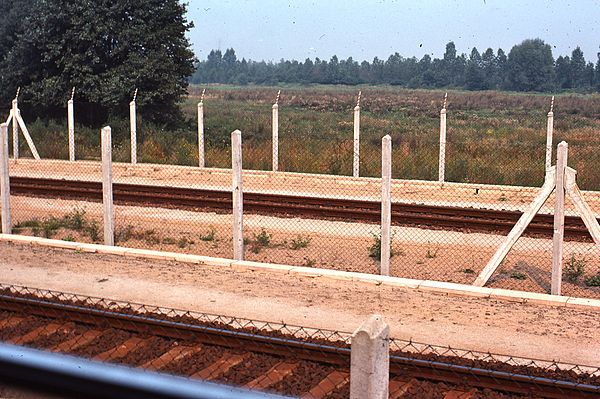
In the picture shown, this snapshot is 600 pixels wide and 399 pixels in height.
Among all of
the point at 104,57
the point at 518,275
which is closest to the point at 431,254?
the point at 518,275

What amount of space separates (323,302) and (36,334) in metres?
3.07

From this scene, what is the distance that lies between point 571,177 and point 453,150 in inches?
637

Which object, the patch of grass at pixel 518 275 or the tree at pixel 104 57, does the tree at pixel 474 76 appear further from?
the patch of grass at pixel 518 275

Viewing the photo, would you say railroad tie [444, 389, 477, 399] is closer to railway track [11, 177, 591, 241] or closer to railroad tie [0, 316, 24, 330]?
railroad tie [0, 316, 24, 330]

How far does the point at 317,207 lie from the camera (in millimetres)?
15891

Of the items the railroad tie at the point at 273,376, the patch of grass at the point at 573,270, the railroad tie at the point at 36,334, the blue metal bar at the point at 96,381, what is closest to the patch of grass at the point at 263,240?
the patch of grass at the point at 573,270

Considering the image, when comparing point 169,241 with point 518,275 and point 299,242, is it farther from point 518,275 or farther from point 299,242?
point 518,275

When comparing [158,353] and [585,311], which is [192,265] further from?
[585,311]

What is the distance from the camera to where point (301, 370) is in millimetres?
7258

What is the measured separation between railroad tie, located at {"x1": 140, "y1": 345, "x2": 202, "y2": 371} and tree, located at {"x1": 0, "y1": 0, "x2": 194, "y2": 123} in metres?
22.9

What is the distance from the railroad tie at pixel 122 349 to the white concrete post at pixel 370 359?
4.23m

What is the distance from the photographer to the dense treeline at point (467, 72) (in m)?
112

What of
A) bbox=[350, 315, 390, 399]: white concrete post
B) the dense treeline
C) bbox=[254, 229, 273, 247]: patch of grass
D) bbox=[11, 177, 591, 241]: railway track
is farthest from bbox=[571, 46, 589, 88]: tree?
bbox=[350, 315, 390, 399]: white concrete post

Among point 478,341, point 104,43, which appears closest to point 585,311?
point 478,341
